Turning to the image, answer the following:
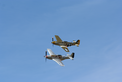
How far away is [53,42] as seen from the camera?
145250mm

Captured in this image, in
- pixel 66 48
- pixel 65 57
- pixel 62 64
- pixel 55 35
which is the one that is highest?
pixel 55 35

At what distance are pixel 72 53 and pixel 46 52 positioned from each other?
16.0 metres

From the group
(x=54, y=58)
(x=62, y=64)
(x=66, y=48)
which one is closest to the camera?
(x=62, y=64)

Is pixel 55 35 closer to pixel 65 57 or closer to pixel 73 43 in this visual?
pixel 73 43

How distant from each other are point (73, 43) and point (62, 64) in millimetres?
39463

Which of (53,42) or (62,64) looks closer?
(62,64)

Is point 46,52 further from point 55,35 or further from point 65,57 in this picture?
point 55,35

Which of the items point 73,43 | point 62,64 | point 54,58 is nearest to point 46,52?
point 54,58

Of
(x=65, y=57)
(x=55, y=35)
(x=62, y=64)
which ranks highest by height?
(x=55, y=35)

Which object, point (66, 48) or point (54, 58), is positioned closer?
point (54, 58)

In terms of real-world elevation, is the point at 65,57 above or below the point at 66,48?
below

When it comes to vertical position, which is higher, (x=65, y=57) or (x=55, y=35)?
(x=55, y=35)

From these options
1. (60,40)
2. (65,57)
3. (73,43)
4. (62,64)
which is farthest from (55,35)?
(62,64)

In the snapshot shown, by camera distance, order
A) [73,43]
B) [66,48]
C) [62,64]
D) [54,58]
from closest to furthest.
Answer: [62,64]
[54,58]
[66,48]
[73,43]
